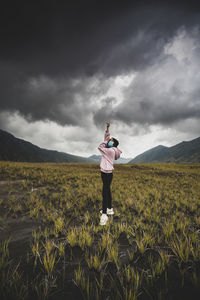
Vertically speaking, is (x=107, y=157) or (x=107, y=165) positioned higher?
(x=107, y=157)

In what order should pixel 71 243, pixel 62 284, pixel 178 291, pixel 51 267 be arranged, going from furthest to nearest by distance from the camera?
pixel 71 243, pixel 51 267, pixel 62 284, pixel 178 291

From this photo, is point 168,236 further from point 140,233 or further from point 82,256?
point 82,256

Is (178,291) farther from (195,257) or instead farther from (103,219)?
(103,219)

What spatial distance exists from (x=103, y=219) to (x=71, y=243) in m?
1.37

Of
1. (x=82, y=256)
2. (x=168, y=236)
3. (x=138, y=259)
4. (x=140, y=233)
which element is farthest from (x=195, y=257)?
(x=82, y=256)

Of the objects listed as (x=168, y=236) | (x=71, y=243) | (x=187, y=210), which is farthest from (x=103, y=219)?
(x=187, y=210)

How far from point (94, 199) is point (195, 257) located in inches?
168

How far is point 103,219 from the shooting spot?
3.55m

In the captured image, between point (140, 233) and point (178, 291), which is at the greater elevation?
point (178, 291)

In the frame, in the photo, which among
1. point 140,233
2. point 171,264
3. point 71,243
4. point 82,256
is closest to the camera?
point 171,264

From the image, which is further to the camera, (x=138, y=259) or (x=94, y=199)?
(x=94, y=199)

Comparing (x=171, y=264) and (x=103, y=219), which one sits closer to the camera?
(x=171, y=264)

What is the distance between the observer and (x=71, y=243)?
2.39 m

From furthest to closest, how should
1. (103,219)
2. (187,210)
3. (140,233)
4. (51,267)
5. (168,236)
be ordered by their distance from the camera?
(187,210), (103,219), (140,233), (168,236), (51,267)
